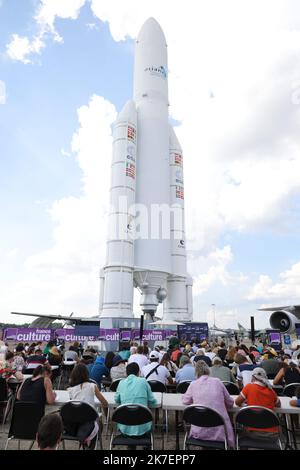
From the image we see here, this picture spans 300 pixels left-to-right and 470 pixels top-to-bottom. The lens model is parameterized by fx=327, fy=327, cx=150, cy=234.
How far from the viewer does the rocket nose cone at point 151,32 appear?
33.8 meters

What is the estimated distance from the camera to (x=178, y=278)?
31641 mm

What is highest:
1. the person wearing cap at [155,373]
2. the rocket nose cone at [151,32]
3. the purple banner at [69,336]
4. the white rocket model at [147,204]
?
the rocket nose cone at [151,32]

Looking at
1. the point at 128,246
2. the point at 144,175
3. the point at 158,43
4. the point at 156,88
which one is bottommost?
the point at 128,246

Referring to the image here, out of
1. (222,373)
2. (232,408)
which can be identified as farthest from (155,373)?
(232,408)

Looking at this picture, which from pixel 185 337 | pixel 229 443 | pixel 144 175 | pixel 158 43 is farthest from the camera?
pixel 158 43

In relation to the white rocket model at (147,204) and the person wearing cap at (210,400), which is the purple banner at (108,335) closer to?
the white rocket model at (147,204)

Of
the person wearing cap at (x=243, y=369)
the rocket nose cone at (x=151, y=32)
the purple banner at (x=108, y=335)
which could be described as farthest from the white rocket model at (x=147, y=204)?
the person wearing cap at (x=243, y=369)

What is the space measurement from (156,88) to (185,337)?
79.0 feet

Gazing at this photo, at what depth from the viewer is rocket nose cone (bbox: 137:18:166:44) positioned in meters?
33.8

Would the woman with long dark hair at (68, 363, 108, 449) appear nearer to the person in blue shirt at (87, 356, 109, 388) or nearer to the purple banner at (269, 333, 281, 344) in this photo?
the person in blue shirt at (87, 356, 109, 388)

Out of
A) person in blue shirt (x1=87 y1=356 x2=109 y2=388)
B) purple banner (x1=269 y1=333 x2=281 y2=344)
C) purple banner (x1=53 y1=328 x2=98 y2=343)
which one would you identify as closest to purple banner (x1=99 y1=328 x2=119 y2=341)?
purple banner (x1=53 y1=328 x2=98 y2=343)

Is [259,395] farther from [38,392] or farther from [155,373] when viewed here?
[38,392]

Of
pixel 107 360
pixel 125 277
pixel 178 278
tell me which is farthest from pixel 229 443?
pixel 178 278
